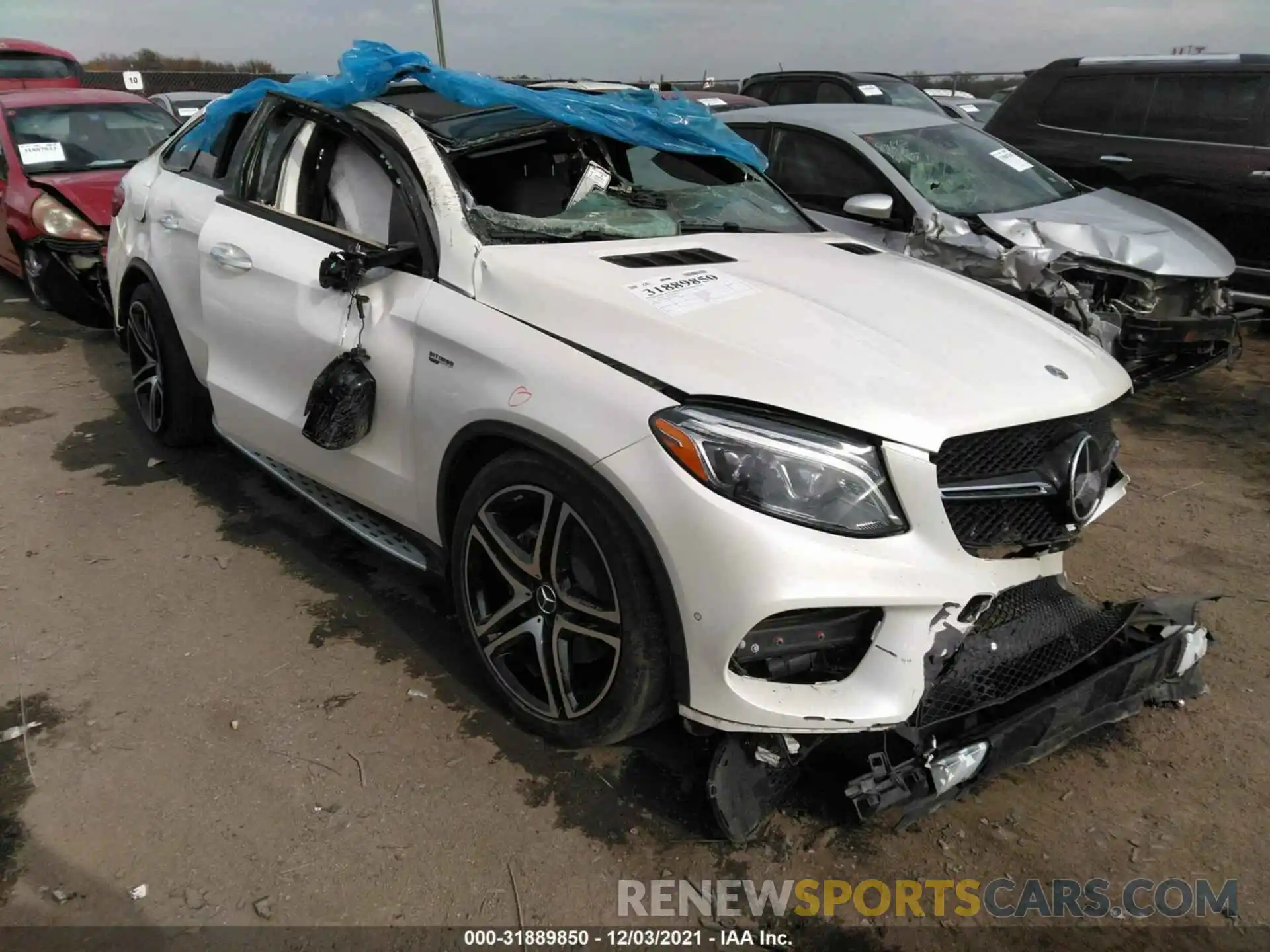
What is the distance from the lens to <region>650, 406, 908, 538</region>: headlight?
2082mm

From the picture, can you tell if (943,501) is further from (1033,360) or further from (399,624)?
(399,624)

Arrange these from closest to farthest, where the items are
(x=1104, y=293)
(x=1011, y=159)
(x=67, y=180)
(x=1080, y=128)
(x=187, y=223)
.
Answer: (x=187, y=223) < (x=1104, y=293) < (x=1011, y=159) < (x=67, y=180) < (x=1080, y=128)

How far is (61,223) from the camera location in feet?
21.9

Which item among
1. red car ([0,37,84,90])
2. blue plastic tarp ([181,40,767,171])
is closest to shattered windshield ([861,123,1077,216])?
blue plastic tarp ([181,40,767,171])

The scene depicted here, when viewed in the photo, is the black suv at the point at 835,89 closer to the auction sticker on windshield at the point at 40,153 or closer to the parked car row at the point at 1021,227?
the parked car row at the point at 1021,227

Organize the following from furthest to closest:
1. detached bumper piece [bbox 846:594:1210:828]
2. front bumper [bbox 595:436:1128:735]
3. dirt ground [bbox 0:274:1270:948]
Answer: dirt ground [bbox 0:274:1270:948] < detached bumper piece [bbox 846:594:1210:828] < front bumper [bbox 595:436:1128:735]

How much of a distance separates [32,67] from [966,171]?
1399 cm

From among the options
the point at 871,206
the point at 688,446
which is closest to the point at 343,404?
the point at 688,446

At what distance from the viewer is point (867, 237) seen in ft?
18.3

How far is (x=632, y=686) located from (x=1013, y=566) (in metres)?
1.01

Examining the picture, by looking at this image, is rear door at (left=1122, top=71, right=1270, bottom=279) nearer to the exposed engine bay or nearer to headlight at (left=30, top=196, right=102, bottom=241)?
the exposed engine bay

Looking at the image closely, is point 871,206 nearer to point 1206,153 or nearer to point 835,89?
point 1206,153

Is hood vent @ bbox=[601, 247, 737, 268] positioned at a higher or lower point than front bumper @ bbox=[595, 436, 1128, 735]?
higher

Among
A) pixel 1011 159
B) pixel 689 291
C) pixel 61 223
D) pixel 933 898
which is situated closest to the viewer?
pixel 933 898
